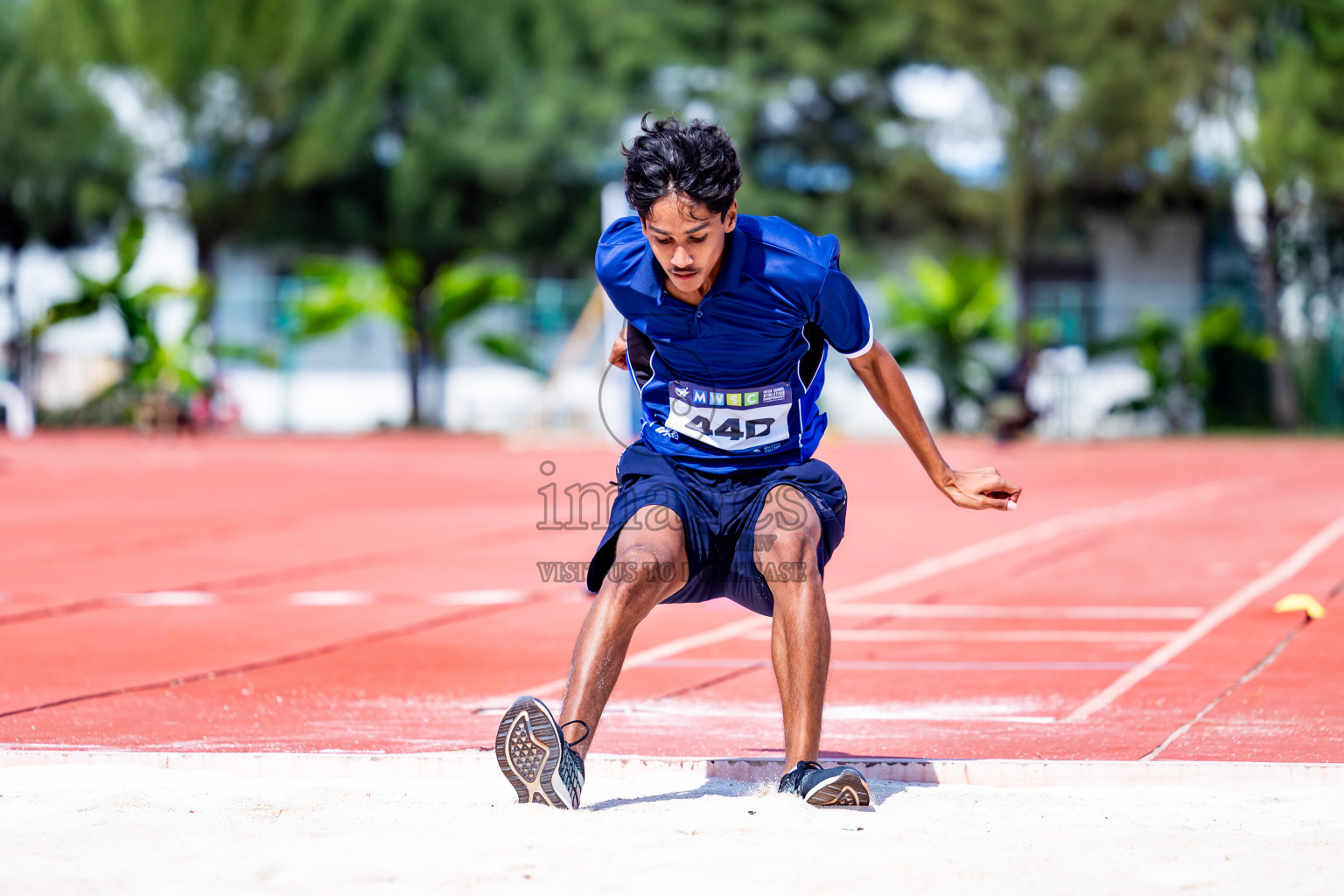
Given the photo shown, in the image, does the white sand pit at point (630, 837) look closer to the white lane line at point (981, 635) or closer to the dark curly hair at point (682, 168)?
the dark curly hair at point (682, 168)

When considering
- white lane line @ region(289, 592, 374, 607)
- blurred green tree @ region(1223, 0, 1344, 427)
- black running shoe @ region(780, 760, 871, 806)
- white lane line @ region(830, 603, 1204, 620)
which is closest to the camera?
black running shoe @ region(780, 760, 871, 806)

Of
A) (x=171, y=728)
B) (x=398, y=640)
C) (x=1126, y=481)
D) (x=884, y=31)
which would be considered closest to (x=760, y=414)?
(x=171, y=728)

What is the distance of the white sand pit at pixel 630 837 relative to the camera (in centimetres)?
315

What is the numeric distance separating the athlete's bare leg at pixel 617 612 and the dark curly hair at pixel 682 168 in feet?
2.55

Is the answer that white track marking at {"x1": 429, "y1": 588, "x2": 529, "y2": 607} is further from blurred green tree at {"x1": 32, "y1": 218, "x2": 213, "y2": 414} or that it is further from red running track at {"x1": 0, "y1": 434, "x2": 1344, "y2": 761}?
blurred green tree at {"x1": 32, "y1": 218, "x2": 213, "y2": 414}

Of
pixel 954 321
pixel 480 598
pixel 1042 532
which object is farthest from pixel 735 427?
pixel 954 321

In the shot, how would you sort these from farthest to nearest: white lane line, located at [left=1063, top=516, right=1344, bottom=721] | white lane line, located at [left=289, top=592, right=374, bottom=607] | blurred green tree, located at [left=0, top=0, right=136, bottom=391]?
blurred green tree, located at [left=0, top=0, right=136, bottom=391], white lane line, located at [left=289, top=592, right=374, bottom=607], white lane line, located at [left=1063, top=516, right=1344, bottom=721]

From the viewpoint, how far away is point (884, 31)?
1249 inches

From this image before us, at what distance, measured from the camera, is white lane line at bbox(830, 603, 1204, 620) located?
782cm

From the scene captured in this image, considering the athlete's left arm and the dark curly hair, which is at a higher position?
the dark curly hair

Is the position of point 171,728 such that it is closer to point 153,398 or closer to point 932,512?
point 932,512

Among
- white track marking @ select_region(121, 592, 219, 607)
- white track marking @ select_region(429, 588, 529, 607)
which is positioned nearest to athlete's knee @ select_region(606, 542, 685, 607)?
white track marking @ select_region(429, 588, 529, 607)

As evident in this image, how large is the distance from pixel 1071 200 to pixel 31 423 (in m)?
19.3

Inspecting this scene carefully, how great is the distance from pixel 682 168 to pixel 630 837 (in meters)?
1.48
